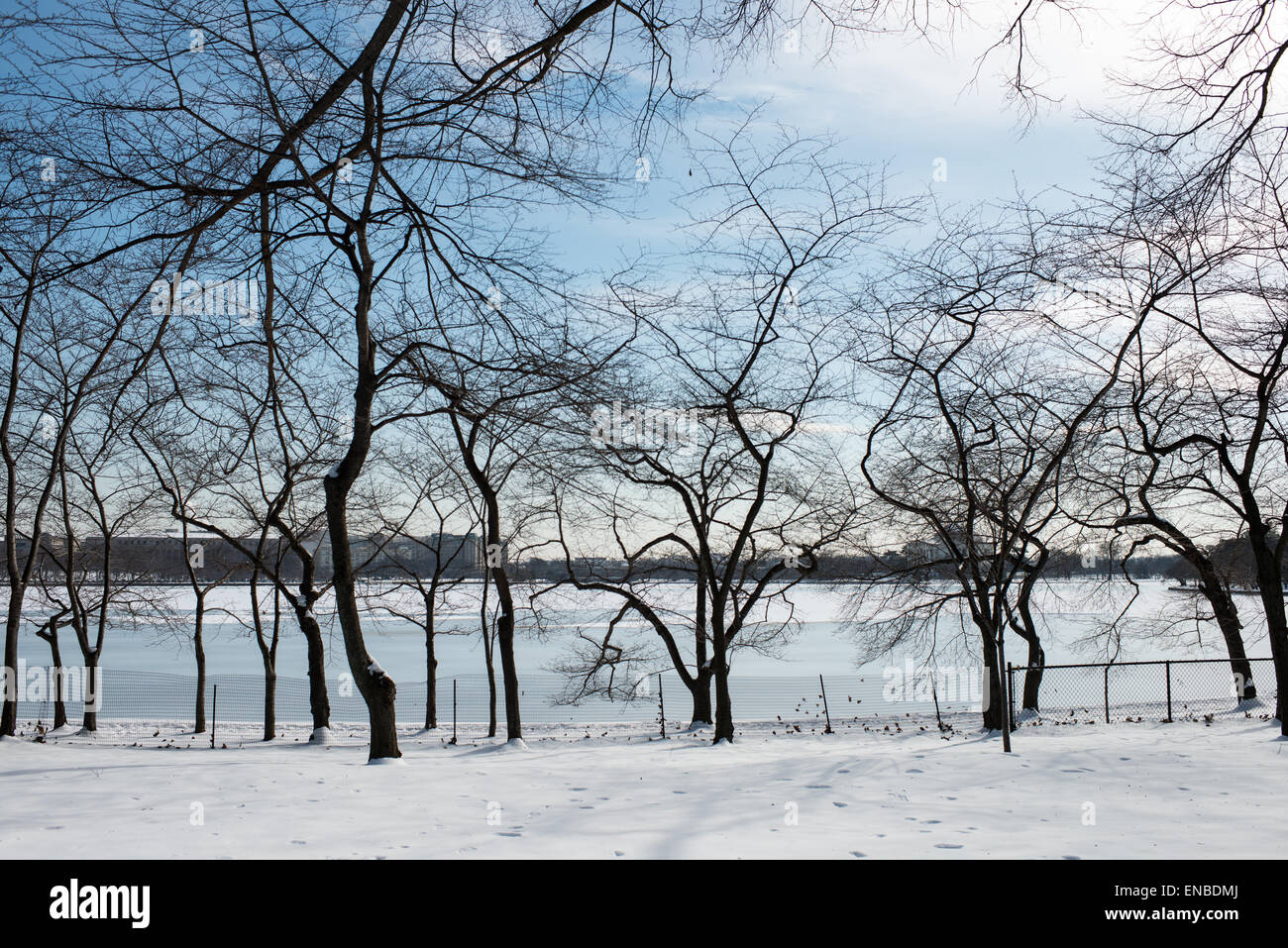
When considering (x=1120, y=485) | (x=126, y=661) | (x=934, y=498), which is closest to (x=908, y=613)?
(x=934, y=498)

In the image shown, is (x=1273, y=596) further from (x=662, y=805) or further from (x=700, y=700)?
(x=700, y=700)

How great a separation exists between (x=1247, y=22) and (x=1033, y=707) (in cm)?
1845

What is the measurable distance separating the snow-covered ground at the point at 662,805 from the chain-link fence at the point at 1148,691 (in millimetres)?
10193

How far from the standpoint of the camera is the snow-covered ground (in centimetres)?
514

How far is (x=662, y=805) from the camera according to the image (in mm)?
6621

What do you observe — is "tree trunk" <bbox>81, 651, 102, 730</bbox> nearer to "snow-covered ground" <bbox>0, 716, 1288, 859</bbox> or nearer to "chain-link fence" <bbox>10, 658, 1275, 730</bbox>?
"chain-link fence" <bbox>10, 658, 1275, 730</bbox>

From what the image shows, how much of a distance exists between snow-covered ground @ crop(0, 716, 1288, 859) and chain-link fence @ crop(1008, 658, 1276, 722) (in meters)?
10.2

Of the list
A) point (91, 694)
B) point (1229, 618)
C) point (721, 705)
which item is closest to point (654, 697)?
point (721, 705)

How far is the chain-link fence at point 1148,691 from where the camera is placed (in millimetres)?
20297

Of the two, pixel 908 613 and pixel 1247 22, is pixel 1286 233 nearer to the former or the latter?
pixel 1247 22

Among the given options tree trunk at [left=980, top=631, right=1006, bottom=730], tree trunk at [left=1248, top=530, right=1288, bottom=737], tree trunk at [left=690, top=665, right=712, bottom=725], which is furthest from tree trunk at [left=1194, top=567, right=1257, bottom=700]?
tree trunk at [left=690, top=665, right=712, bottom=725]

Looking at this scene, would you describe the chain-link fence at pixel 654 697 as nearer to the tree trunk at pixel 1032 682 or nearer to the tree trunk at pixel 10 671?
the tree trunk at pixel 1032 682

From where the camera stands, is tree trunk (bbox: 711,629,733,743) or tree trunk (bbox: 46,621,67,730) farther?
tree trunk (bbox: 46,621,67,730)

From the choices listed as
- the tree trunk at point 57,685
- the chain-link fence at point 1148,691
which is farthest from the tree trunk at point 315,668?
the chain-link fence at point 1148,691
